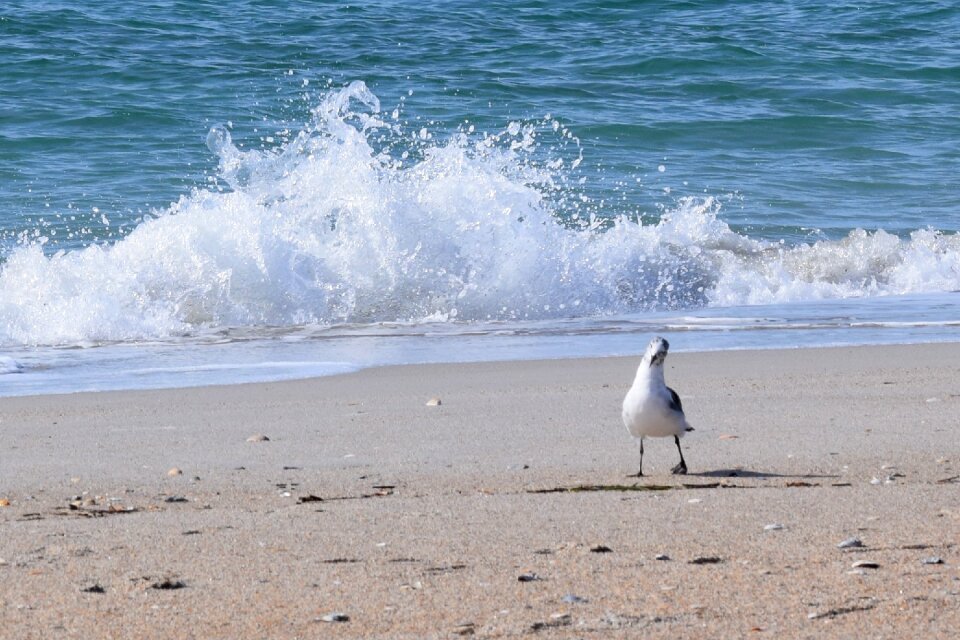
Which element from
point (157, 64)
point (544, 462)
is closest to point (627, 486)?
point (544, 462)

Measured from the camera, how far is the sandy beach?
2963 mm

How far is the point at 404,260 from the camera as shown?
10680 mm

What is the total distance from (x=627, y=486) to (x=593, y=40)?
17.7 m

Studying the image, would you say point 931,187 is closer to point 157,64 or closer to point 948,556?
point 157,64

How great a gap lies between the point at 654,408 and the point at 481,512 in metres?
0.94

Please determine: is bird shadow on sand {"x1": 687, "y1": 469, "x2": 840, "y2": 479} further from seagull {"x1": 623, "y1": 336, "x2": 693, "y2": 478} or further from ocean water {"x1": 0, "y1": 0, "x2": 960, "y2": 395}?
ocean water {"x1": 0, "y1": 0, "x2": 960, "y2": 395}

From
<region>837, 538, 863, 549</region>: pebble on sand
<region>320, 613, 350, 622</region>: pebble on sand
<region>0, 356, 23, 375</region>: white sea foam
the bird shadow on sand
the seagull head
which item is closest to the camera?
<region>320, 613, 350, 622</region>: pebble on sand

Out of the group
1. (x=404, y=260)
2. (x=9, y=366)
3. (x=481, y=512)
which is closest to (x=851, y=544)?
(x=481, y=512)

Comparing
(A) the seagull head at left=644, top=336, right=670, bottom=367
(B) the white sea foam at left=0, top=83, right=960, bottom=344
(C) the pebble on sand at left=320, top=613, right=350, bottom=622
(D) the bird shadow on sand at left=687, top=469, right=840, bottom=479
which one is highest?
(A) the seagull head at left=644, top=336, right=670, bottom=367

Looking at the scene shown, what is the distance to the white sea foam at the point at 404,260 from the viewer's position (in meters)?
10.0

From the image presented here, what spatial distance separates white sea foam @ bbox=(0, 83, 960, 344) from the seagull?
16.3 ft

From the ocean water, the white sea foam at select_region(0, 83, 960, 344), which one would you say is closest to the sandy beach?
the ocean water

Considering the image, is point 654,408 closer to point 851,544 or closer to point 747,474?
point 747,474

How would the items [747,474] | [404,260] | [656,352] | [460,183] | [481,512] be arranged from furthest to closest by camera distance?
[460,183], [404,260], [656,352], [747,474], [481,512]
